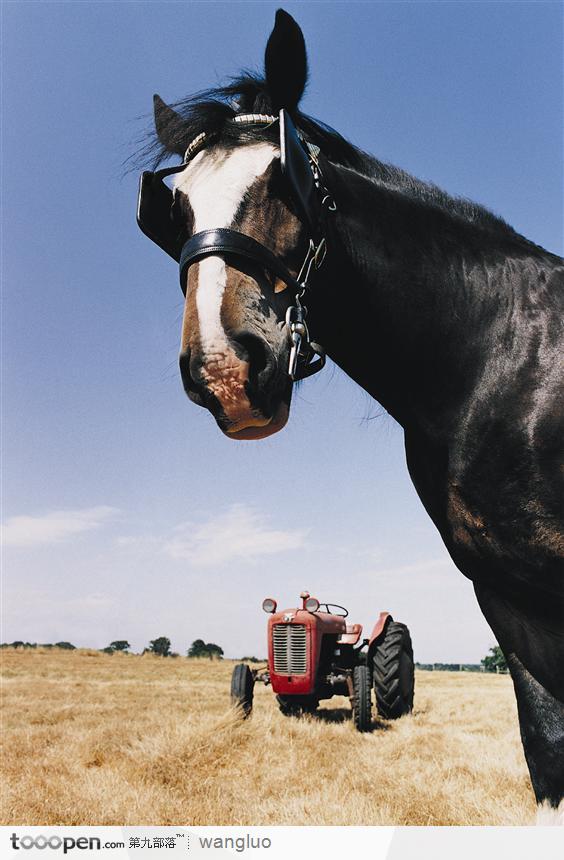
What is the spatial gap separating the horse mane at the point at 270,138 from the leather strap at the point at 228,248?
498 mm

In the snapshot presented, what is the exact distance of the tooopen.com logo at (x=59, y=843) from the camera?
2.78 meters

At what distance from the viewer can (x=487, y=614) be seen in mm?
2729

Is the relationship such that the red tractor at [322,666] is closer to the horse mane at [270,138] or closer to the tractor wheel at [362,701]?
the tractor wheel at [362,701]

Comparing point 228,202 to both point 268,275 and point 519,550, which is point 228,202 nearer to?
point 268,275

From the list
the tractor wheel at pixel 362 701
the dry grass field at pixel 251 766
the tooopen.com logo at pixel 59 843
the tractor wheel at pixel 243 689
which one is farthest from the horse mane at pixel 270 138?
the tractor wheel at pixel 243 689

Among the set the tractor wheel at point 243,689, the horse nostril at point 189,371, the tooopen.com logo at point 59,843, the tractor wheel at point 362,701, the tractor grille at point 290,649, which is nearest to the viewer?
the horse nostril at point 189,371

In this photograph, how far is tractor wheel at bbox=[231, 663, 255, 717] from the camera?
8984 mm

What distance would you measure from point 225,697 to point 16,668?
24.1 feet

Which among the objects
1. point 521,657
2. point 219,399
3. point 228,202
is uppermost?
point 228,202

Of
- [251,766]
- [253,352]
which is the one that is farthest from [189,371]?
[251,766]

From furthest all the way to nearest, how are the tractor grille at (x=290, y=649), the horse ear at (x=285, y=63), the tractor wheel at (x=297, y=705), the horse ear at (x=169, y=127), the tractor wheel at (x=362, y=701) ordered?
the tractor wheel at (x=297, y=705)
the tractor grille at (x=290, y=649)
the tractor wheel at (x=362, y=701)
the horse ear at (x=169, y=127)
the horse ear at (x=285, y=63)

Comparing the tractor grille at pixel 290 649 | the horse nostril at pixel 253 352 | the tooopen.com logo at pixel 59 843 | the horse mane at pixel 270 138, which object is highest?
the horse mane at pixel 270 138

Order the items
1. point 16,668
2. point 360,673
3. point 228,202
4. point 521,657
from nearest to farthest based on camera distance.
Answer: point 228,202
point 521,657
point 360,673
point 16,668

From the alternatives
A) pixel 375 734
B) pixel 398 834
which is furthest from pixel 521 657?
pixel 375 734
